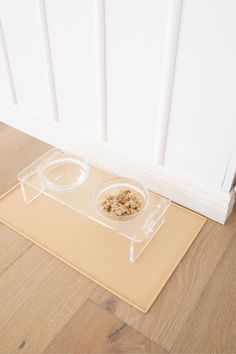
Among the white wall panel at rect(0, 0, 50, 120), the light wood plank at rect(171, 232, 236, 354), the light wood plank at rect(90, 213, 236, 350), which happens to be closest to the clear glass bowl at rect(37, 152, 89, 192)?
the white wall panel at rect(0, 0, 50, 120)

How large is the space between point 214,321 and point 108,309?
25 centimetres

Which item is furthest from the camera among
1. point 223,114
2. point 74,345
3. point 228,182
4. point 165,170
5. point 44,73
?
point 44,73

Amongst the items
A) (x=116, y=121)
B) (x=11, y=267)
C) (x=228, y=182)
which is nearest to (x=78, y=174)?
(x=116, y=121)

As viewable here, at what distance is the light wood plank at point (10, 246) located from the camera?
0.97 m

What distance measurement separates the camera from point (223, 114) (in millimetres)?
901

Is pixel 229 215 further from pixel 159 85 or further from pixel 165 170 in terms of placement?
pixel 159 85

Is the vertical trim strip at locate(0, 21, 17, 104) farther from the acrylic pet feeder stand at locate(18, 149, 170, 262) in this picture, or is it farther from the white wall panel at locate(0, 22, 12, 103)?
the acrylic pet feeder stand at locate(18, 149, 170, 262)

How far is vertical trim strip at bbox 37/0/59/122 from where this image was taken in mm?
1069

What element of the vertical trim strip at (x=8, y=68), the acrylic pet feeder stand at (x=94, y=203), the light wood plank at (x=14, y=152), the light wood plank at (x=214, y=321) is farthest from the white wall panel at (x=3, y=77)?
the light wood plank at (x=214, y=321)

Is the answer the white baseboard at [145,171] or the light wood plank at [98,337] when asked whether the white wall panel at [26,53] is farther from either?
the light wood plank at [98,337]

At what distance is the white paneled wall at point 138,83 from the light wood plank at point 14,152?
9 cm

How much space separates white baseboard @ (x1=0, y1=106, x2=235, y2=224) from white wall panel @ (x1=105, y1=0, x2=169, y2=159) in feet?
0.17

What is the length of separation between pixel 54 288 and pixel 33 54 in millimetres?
756

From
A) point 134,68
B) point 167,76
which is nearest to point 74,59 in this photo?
point 134,68
